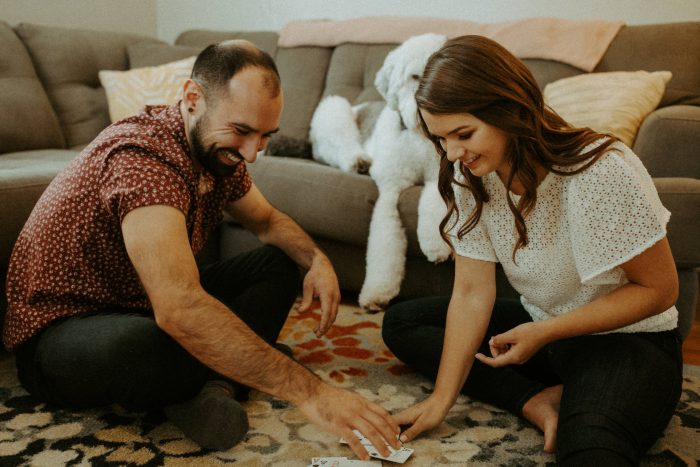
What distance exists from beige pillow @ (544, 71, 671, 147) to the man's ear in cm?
135

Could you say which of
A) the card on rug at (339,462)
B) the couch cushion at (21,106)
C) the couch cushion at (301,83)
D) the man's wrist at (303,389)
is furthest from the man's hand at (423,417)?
the couch cushion at (21,106)

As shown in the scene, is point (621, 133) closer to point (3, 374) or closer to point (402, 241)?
point (402, 241)

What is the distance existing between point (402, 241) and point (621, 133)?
2.57 ft

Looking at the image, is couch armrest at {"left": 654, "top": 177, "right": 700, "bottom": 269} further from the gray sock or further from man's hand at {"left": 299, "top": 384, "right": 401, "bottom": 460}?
the gray sock

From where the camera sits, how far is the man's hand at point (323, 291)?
142 centimetres

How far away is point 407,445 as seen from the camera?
1.24 metres

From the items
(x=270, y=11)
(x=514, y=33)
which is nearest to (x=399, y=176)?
(x=514, y=33)

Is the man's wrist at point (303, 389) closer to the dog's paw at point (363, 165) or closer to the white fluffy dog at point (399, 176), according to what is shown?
the white fluffy dog at point (399, 176)

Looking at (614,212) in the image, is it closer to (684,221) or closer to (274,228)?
(684,221)

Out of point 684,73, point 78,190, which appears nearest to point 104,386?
point 78,190

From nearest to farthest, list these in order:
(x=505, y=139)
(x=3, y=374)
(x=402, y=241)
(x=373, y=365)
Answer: (x=505, y=139)
(x=3, y=374)
(x=373, y=365)
(x=402, y=241)

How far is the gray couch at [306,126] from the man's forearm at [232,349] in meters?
0.85

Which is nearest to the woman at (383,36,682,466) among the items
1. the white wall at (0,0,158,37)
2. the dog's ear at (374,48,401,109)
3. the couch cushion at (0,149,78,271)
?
the dog's ear at (374,48,401,109)

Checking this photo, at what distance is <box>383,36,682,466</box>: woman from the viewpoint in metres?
1.06
